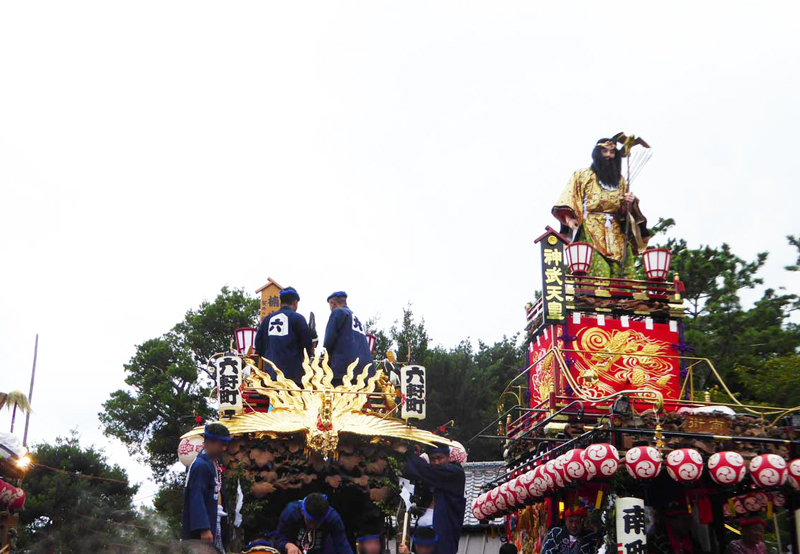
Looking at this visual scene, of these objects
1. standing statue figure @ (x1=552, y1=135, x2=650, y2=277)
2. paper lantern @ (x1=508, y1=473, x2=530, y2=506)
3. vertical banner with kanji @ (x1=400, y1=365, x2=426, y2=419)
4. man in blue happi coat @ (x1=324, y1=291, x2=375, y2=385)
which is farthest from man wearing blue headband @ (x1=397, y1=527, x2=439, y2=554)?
standing statue figure @ (x1=552, y1=135, x2=650, y2=277)

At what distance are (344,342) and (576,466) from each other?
11.9ft

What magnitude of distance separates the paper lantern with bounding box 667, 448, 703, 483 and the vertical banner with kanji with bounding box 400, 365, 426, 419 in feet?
11.1

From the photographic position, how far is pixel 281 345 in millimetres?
13094

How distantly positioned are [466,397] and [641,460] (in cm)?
1658

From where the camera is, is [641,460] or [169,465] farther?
[169,465]

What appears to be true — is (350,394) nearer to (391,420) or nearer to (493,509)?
(391,420)

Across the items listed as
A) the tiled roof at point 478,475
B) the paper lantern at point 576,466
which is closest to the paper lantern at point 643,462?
the paper lantern at point 576,466

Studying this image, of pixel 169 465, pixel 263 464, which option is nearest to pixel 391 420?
pixel 263 464

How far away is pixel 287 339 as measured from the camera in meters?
13.1

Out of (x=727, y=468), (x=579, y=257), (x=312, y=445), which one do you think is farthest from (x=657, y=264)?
(x=312, y=445)

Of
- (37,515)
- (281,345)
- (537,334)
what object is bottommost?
(37,515)

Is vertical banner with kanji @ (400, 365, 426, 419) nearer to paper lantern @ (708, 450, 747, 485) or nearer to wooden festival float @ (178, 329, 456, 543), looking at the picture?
wooden festival float @ (178, 329, 456, 543)

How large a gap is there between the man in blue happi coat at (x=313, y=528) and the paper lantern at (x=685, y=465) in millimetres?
5716

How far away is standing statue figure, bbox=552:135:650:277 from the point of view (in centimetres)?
1816
